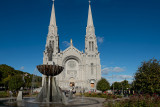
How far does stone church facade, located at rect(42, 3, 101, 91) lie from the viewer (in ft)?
189

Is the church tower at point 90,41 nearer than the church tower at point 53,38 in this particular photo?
No

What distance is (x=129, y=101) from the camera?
11.4 metres

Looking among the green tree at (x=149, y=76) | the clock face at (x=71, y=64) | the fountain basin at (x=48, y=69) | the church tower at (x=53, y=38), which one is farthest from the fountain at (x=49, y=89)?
the clock face at (x=71, y=64)

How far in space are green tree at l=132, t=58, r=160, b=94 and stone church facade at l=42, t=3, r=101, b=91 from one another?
3521 centimetres

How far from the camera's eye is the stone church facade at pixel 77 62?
57.6 m

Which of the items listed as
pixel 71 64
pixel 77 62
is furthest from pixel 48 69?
pixel 77 62

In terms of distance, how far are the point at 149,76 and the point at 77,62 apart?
41806mm

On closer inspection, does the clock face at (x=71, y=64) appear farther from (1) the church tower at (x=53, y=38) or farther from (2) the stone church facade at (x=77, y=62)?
(1) the church tower at (x=53, y=38)

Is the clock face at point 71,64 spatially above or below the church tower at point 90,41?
below

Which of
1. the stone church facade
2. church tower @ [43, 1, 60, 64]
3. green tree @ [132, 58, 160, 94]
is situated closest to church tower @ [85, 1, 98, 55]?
the stone church facade

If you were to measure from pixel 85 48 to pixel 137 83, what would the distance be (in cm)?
4061

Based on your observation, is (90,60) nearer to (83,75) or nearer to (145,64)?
(83,75)

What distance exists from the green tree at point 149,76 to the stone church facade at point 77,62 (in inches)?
1386

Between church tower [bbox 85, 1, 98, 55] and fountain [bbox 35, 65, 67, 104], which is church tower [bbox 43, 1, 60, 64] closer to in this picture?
church tower [bbox 85, 1, 98, 55]
